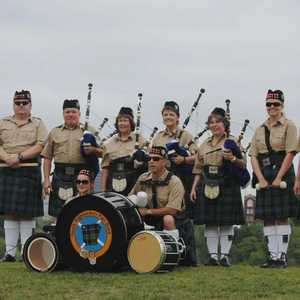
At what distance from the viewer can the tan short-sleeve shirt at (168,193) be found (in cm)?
722

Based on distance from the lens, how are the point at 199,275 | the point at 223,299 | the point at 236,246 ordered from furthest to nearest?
the point at 236,246
the point at 199,275
the point at 223,299

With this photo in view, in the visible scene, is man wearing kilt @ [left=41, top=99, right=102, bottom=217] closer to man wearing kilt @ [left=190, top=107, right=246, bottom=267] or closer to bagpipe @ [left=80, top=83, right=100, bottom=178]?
bagpipe @ [left=80, top=83, right=100, bottom=178]

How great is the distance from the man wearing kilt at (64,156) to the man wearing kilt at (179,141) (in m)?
0.84

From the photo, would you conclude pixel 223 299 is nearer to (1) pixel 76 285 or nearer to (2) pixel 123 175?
(1) pixel 76 285

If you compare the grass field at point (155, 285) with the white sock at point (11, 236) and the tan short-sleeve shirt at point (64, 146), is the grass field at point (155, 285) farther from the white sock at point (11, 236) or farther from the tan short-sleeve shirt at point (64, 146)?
Answer: the tan short-sleeve shirt at point (64, 146)

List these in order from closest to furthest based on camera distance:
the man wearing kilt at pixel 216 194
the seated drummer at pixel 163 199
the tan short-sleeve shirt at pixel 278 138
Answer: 1. the seated drummer at pixel 163 199
2. the tan short-sleeve shirt at pixel 278 138
3. the man wearing kilt at pixel 216 194

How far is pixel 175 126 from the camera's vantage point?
27.8 ft

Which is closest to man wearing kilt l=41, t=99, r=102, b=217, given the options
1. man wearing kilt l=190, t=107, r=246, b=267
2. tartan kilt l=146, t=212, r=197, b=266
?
man wearing kilt l=190, t=107, r=246, b=267

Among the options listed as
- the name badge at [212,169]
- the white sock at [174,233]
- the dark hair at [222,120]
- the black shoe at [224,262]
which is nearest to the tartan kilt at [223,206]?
the name badge at [212,169]

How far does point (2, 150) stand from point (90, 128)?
1098 mm

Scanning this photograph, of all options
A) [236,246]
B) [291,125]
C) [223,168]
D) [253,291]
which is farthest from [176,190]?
[236,246]

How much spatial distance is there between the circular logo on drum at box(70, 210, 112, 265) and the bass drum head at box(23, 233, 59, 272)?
306 mm

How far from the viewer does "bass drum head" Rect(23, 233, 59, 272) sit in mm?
6891

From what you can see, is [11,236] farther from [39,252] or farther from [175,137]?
[175,137]
